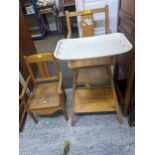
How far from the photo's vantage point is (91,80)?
1.62m

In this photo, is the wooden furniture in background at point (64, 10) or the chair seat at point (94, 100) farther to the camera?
the wooden furniture in background at point (64, 10)

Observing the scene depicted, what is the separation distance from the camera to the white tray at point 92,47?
1.07m

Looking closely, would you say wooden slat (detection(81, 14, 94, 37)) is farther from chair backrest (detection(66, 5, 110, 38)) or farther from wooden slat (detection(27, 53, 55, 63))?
wooden slat (detection(27, 53, 55, 63))

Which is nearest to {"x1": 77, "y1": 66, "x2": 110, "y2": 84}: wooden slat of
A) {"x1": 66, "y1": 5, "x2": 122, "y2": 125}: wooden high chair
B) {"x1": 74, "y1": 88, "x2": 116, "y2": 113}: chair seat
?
{"x1": 66, "y1": 5, "x2": 122, "y2": 125}: wooden high chair

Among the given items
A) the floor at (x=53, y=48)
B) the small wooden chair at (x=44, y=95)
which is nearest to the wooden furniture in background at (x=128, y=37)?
the small wooden chair at (x=44, y=95)

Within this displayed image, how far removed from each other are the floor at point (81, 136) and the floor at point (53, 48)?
68cm

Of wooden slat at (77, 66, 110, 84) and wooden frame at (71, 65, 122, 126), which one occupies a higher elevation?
wooden slat at (77, 66, 110, 84)

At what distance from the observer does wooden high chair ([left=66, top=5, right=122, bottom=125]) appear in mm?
1550

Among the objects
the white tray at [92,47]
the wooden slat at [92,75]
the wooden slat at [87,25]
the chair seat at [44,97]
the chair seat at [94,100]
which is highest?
the wooden slat at [87,25]

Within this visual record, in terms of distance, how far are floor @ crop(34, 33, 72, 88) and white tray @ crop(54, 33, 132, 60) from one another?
3.29 ft

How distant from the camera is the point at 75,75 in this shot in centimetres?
165

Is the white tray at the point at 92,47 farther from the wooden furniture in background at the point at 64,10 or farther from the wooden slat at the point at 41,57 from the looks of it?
the wooden furniture in background at the point at 64,10

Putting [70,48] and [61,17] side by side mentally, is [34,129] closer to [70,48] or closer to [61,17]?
[70,48]

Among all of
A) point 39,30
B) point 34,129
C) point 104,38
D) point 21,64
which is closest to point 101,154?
point 34,129
